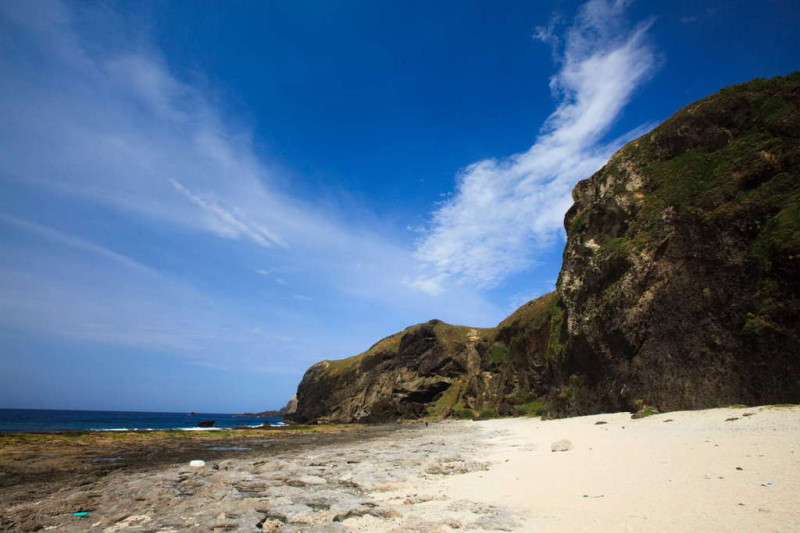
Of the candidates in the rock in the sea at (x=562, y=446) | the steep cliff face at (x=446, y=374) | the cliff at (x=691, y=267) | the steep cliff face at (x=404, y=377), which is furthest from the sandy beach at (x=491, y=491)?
the steep cliff face at (x=404, y=377)

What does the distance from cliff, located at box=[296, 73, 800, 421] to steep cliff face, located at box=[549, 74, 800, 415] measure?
6cm

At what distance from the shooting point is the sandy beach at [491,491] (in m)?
5.39

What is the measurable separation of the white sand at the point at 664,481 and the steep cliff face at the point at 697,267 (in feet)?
17.9

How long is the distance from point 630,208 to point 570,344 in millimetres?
10894

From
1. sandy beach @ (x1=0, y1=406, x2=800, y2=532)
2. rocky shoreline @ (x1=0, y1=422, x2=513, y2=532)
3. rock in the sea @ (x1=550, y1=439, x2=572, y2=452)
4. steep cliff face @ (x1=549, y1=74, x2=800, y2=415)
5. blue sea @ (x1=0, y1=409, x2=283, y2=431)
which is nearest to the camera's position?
sandy beach @ (x1=0, y1=406, x2=800, y2=532)

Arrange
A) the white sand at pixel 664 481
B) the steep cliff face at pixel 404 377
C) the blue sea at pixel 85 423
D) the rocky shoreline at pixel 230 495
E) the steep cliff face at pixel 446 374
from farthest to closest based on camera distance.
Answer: the steep cliff face at pixel 404 377 → the blue sea at pixel 85 423 → the steep cliff face at pixel 446 374 → the rocky shoreline at pixel 230 495 → the white sand at pixel 664 481

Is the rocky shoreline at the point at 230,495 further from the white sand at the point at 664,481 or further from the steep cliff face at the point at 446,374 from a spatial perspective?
the steep cliff face at the point at 446,374

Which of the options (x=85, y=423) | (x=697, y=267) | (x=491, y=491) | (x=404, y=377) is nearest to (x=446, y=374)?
(x=404, y=377)

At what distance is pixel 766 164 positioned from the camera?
62.4ft

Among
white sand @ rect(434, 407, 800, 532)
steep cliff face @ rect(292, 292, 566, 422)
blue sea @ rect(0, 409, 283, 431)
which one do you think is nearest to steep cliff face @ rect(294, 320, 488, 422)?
steep cliff face @ rect(292, 292, 566, 422)

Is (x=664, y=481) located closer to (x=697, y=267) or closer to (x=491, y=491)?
(x=491, y=491)

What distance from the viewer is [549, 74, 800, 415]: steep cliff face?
16156 millimetres

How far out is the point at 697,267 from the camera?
Result: 1953 centimetres

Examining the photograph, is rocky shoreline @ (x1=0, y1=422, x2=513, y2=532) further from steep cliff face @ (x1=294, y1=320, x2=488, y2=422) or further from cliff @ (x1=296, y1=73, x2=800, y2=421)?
steep cliff face @ (x1=294, y1=320, x2=488, y2=422)
